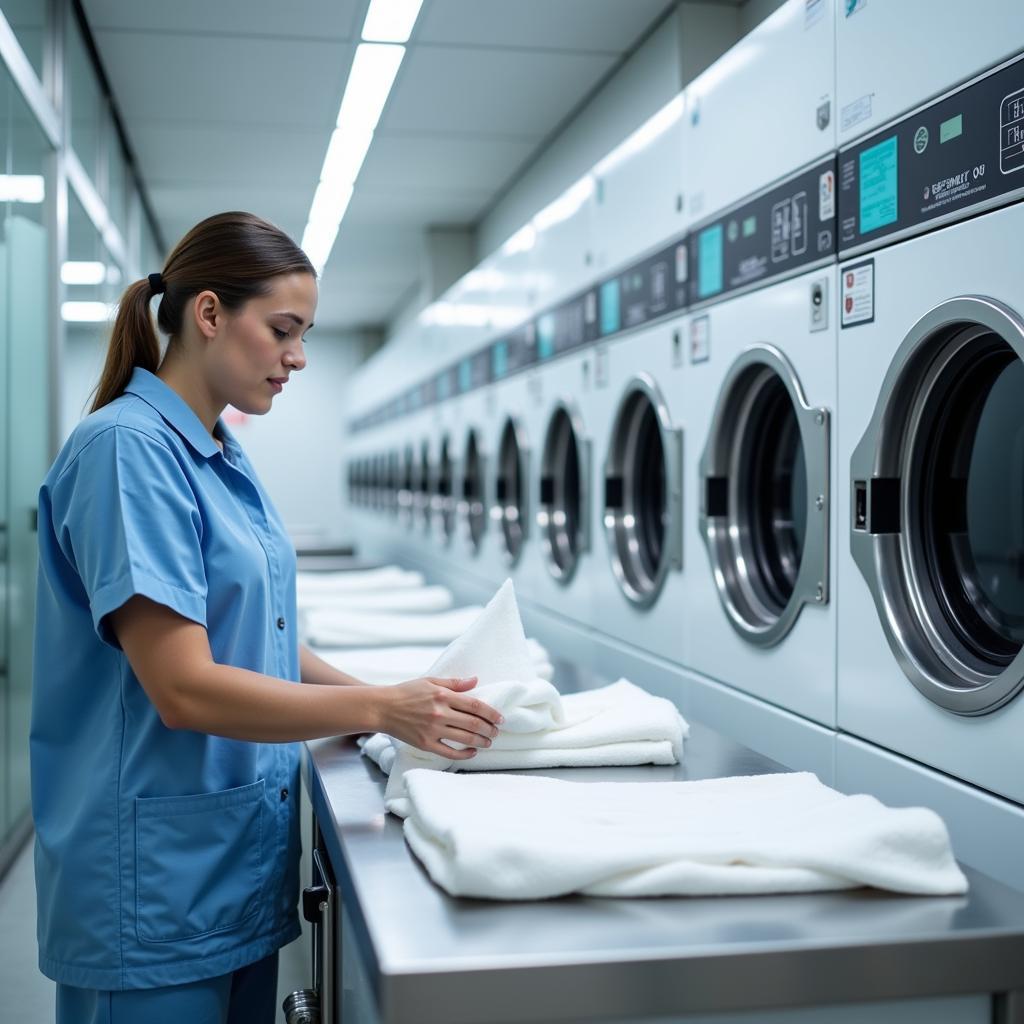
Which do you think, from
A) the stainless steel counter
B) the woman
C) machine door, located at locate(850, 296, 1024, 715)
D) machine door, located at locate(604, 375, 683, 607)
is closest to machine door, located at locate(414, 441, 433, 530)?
machine door, located at locate(604, 375, 683, 607)

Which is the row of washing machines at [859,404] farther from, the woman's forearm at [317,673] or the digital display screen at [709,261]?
the woman's forearm at [317,673]

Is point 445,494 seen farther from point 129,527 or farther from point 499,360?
point 129,527

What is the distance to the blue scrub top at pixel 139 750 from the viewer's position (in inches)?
54.8

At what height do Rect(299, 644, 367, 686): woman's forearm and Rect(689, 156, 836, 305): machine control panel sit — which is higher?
Rect(689, 156, 836, 305): machine control panel

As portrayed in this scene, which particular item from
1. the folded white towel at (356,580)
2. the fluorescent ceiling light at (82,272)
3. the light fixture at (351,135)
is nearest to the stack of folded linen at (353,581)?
the folded white towel at (356,580)

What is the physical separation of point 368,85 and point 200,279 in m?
3.36

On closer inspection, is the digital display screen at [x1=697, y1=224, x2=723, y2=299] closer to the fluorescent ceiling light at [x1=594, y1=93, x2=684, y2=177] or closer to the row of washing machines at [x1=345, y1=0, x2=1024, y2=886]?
the row of washing machines at [x1=345, y1=0, x2=1024, y2=886]

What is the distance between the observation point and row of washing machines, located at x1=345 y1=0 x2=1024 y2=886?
1.75 meters

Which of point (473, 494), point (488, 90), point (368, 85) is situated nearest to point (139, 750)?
point (368, 85)

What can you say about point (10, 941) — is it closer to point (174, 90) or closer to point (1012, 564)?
point (1012, 564)

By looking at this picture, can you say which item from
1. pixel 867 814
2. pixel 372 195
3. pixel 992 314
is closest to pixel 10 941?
pixel 867 814

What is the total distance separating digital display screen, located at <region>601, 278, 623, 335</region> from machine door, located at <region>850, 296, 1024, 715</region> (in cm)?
146

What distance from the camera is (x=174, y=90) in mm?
4738

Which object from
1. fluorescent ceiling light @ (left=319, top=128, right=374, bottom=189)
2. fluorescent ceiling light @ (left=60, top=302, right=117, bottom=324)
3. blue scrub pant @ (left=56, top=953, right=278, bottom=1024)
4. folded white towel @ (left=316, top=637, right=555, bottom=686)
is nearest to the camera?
blue scrub pant @ (left=56, top=953, right=278, bottom=1024)
